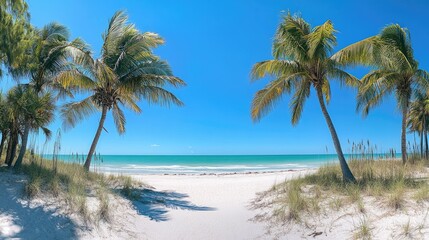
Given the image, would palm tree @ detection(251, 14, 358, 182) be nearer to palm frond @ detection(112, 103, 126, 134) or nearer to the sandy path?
the sandy path

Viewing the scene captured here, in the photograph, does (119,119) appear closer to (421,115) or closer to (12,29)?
(12,29)

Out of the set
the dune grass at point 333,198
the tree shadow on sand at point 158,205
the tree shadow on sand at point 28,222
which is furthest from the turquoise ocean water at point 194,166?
the tree shadow on sand at point 28,222

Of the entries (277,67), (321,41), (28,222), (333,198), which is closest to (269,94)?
(277,67)

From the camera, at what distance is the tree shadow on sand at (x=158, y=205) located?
815 centimetres

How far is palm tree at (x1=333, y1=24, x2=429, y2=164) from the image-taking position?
1046 centimetres

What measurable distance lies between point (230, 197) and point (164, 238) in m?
4.85

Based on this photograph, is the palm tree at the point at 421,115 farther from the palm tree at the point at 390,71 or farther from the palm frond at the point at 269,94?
the palm frond at the point at 269,94

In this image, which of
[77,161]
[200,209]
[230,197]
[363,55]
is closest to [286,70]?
[363,55]

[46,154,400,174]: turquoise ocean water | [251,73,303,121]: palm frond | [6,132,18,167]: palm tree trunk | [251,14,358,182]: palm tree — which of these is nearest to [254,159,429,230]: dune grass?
[251,14,358,182]: palm tree

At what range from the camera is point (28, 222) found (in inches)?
231

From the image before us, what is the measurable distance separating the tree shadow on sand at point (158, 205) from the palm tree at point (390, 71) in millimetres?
7201

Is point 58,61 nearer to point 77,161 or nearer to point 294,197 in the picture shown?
point 77,161

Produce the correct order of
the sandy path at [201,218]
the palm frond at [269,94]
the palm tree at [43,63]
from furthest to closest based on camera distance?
the palm frond at [269,94]
the palm tree at [43,63]
the sandy path at [201,218]

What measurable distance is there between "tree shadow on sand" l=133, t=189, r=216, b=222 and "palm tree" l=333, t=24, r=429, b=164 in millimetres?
7201
